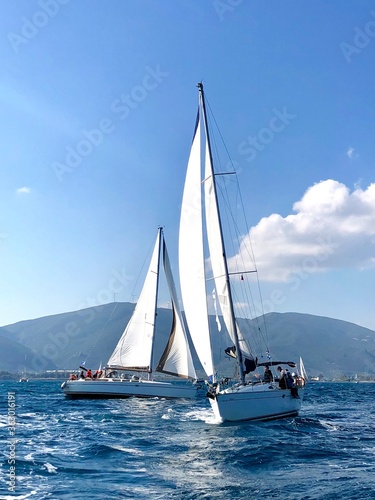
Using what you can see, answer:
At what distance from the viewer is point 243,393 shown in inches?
973

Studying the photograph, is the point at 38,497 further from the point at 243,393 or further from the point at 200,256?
the point at 200,256

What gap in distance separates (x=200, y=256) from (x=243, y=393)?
8001 millimetres

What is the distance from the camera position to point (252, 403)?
25.2 meters

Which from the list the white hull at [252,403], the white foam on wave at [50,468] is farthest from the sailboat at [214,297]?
the white foam on wave at [50,468]

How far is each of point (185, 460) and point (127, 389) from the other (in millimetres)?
29038

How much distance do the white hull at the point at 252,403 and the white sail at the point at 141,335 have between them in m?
21.8

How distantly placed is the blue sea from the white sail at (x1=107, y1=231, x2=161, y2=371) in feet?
64.6

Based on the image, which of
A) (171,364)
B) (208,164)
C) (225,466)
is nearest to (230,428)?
(225,466)

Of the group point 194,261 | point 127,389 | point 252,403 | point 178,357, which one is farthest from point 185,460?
point 178,357

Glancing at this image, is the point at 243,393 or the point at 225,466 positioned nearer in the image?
the point at 225,466

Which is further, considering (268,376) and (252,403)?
(268,376)

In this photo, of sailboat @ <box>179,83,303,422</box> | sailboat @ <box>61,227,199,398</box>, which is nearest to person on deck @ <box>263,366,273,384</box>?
sailboat @ <box>179,83,303,422</box>

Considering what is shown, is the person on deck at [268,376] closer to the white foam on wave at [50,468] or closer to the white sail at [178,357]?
the white foam on wave at [50,468]

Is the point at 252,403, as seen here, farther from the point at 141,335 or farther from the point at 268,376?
the point at 141,335
